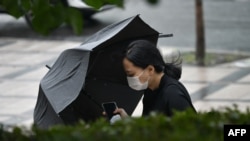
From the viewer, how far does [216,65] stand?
14500 mm

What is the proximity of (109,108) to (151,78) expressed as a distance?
42 cm

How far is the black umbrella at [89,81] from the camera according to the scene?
614cm

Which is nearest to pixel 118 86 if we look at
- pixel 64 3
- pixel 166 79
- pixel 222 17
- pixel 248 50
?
pixel 166 79

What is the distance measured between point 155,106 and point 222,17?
46.6ft

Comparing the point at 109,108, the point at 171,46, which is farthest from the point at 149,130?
the point at 171,46

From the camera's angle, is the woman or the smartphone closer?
the woman

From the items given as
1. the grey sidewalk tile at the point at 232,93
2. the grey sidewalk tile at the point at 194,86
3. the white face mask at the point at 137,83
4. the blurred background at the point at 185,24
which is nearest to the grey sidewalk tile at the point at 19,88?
the grey sidewalk tile at the point at 194,86

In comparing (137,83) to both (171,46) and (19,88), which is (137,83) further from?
(171,46)


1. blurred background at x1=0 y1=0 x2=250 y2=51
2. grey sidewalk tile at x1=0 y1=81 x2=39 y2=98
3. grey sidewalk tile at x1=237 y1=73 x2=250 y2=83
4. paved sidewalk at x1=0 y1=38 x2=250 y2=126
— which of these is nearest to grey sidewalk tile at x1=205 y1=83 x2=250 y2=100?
paved sidewalk at x1=0 y1=38 x2=250 y2=126

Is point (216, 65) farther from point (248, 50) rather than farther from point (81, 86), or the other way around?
point (81, 86)

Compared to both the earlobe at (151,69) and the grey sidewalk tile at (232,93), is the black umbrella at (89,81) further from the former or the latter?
the grey sidewalk tile at (232,93)

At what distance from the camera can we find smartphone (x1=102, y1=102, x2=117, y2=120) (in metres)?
5.85

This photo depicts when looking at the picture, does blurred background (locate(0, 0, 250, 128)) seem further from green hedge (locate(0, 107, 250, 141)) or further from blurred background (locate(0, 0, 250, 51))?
green hedge (locate(0, 107, 250, 141))

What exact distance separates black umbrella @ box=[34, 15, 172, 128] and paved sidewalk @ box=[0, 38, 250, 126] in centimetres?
443
